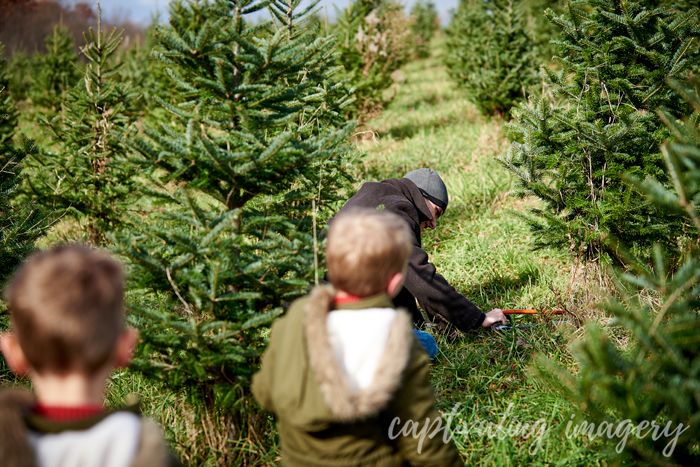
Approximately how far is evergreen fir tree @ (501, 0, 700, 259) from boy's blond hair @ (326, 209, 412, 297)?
229cm

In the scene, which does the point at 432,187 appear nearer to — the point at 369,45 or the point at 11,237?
the point at 11,237

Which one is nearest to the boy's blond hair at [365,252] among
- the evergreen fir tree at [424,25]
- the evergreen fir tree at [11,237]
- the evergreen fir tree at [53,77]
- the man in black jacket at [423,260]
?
the man in black jacket at [423,260]

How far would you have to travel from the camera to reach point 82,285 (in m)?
1.08

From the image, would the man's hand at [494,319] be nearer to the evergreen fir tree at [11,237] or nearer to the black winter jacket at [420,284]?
the black winter jacket at [420,284]

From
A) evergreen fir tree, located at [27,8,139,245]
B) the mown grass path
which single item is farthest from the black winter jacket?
evergreen fir tree, located at [27,8,139,245]

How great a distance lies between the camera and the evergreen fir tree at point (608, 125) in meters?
3.17

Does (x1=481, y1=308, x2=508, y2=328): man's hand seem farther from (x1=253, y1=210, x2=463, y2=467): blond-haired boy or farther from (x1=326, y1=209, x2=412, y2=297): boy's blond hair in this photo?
(x1=326, y1=209, x2=412, y2=297): boy's blond hair

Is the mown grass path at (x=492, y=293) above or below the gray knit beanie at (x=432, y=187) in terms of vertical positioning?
below

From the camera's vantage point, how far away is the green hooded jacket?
1.36 m

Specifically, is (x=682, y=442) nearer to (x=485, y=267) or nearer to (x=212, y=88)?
(x=212, y=88)

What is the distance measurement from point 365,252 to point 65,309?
814mm

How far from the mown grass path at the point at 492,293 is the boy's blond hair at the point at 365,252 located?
1.06 meters

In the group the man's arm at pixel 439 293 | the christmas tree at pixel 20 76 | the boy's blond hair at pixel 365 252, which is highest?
the christmas tree at pixel 20 76

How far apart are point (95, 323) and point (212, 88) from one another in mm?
1358
